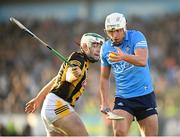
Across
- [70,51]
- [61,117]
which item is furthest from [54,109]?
[70,51]

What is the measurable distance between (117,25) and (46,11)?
13.6 m

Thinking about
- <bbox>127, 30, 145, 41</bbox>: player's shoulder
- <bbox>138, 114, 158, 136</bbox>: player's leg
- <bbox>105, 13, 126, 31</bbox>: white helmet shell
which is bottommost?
<bbox>138, 114, 158, 136</bbox>: player's leg

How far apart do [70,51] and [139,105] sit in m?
10.3

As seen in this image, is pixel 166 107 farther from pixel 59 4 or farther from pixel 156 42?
pixel 59 4

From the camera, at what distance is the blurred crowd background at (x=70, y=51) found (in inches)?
669

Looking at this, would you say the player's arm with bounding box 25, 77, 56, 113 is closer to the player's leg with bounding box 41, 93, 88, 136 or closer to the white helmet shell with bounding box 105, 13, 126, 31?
the player's leg with bounding box 41, 93, 88, 136

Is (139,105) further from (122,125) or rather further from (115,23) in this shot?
(115,23)

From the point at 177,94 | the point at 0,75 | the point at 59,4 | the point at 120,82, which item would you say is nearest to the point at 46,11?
the point at 59,4

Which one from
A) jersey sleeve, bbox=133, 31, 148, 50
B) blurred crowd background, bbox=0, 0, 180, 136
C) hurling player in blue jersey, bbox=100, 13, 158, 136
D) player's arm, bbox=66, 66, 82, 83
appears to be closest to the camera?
player's arm, bbox=66, 66, 82, 83

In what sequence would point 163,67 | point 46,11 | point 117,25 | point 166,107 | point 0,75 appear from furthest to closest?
point 46,11 < point 0,75 < point 163,67 < point 166,107 < point 117,25

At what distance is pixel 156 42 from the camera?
19578 mm

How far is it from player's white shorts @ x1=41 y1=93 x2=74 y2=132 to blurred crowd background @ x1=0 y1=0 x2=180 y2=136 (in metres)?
6.48

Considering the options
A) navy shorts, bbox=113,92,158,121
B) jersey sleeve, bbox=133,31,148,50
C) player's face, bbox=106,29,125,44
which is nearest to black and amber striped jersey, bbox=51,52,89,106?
player's face, bbox=106,29,125,44

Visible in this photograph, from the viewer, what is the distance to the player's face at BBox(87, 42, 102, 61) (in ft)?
32.9
